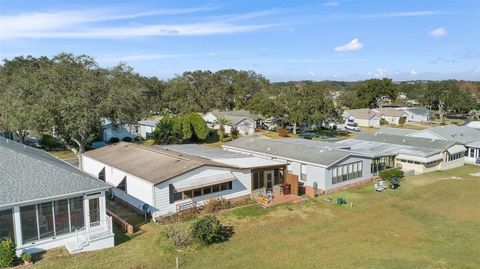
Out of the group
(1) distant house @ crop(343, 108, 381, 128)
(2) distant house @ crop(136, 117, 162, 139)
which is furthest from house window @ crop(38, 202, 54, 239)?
(1) distant house @ crop(343, 108, 381, 128)

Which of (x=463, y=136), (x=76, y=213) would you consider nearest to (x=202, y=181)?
(x=76, y=213)

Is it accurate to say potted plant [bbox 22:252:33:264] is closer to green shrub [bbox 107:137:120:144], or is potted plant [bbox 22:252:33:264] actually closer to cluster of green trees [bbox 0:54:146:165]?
cluster of green trees [bbox 0:54:146:165]

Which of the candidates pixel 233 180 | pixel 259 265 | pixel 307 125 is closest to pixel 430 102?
pixel 307 125

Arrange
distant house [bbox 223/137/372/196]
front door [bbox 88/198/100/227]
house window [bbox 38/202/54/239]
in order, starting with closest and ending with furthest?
house window [bbox 38/202/54/239], front door [bbox 88/198/100/227], distant house [bbox 223/137/372/196]

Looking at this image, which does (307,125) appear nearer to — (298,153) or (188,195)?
(298,153)

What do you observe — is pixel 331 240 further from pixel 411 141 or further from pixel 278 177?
pixel 411 141

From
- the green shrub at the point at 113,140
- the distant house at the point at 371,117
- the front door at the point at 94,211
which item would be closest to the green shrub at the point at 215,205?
the front door at the point at 94,211

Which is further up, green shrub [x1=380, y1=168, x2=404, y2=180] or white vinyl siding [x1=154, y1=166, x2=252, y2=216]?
white vinyl siding [x1=154, y1=166, x2=252, y2=216]

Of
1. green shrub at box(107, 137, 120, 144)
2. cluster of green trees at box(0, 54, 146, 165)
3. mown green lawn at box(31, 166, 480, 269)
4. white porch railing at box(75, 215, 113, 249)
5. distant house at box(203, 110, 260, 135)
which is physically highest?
cluster of green trees at box(0, 54, 146, 165)
